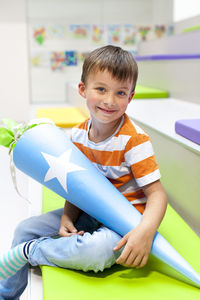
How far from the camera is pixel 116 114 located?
864mm

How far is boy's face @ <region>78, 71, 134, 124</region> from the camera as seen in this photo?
2.75 ft

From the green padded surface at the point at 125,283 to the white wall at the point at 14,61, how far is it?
367 cm

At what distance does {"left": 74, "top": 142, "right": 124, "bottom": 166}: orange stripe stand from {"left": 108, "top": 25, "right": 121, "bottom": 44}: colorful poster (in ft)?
11.6

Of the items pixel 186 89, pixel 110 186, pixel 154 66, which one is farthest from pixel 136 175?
pixel 154 66

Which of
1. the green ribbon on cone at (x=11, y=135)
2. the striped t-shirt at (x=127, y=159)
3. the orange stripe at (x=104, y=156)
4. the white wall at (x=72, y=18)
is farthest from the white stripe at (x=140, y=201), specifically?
the white wall at (x=72, y=18)

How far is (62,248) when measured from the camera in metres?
0.77

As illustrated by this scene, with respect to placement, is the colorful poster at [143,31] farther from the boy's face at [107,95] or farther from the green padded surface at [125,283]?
the green padded surface at [125,283]

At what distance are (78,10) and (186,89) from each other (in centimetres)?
251

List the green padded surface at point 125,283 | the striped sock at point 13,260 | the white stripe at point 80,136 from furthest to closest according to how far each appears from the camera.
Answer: the white stripe at point 80,136, the striped sock at point 13,260, the green padded surface at point 125,283

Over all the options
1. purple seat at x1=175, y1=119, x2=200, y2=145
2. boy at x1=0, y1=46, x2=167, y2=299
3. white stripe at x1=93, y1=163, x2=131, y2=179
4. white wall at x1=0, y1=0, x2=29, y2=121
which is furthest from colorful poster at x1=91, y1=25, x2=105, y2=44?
white stripe at x1=93, y1=163, x2=131, y2=179

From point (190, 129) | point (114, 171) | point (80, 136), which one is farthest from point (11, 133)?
point (190, 129)

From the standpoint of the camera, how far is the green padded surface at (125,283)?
687 mm

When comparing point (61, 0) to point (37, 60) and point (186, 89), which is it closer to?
point (37, 60)

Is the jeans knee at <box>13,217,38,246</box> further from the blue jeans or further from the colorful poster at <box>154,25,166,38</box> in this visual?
the colorful poster at <box>154,25,166,38</box>
